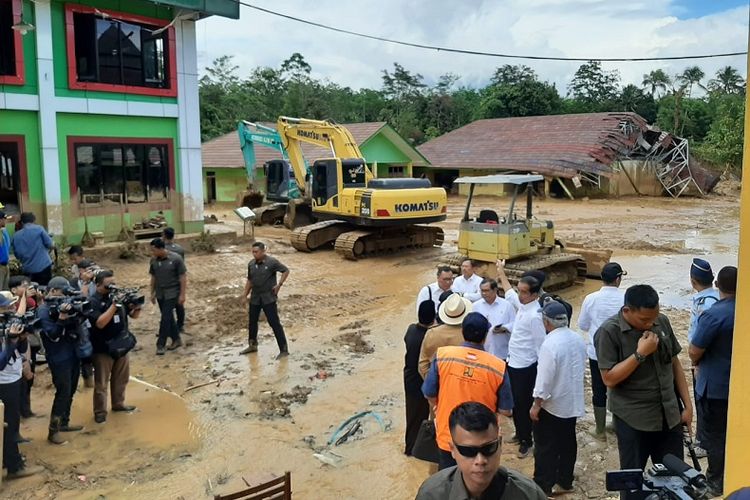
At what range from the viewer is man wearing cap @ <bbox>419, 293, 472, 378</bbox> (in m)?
5.03

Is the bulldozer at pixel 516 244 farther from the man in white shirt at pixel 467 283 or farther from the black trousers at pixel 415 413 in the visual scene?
the black trousers at pixel 415 413

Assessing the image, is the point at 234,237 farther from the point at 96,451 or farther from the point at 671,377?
the point at 671,377

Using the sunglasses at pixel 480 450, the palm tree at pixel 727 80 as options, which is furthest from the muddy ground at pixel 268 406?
the palm tree at pixel 727 80

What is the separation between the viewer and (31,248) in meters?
9.64

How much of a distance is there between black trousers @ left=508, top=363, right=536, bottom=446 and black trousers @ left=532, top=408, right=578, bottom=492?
54 centimetres

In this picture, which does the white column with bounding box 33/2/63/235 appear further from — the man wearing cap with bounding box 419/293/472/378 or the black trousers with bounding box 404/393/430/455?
the man wearing cap with bounding box 419/293/472/378

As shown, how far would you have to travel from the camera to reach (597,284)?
1382 cm

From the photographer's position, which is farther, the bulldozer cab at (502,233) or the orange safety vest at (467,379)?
the bulldozer cab at (502,233)

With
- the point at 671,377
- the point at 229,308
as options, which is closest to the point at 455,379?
the point at 671,377

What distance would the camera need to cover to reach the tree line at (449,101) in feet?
161

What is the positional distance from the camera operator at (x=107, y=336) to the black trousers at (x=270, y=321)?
2339 mm

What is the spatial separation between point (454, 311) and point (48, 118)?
12919 mm

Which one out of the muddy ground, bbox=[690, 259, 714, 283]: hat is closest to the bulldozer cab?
the muddy ground

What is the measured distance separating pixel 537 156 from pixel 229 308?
26895 mm
